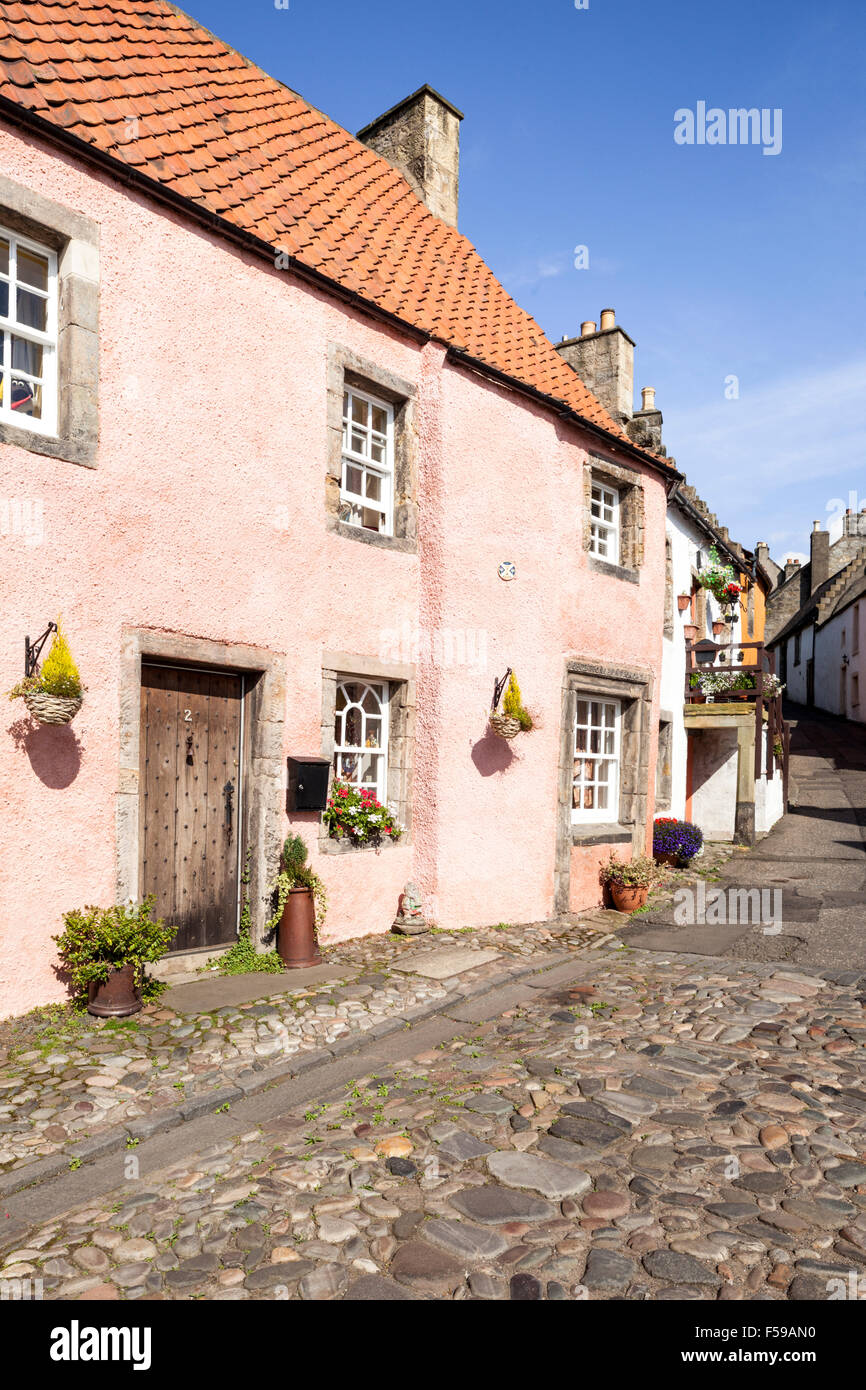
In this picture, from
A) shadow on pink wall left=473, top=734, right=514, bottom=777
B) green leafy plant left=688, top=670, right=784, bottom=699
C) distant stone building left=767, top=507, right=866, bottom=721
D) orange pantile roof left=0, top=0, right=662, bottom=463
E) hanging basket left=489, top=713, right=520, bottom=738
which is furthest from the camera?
distant stone building left=767, top=507, right=866, bottom=721

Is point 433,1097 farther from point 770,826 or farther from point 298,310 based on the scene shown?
point 770,826

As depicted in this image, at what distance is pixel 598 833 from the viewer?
1090 centimetres

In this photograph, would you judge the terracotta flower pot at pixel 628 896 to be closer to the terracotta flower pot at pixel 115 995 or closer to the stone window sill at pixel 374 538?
the stone window sill at pixel 374 538

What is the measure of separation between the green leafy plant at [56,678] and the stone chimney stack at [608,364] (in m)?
9.48

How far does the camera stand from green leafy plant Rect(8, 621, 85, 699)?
5.57 metres

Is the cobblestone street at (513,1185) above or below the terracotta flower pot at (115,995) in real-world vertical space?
below

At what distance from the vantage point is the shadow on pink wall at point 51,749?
18.7 feet

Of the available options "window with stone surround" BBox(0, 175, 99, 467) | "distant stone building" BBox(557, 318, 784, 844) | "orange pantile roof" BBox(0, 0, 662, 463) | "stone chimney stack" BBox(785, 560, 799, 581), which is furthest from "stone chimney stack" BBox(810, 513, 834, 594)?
"window with stone surround" BBox(0, 175, 99, 467)

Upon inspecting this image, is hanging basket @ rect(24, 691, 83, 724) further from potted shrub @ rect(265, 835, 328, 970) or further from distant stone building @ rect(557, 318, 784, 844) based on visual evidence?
distant stone building @ rect(557, 318, 784, 844)

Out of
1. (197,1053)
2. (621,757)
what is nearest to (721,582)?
(621,757)

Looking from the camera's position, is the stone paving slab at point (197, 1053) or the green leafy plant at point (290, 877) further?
the green leafy plant at point (290, 877)

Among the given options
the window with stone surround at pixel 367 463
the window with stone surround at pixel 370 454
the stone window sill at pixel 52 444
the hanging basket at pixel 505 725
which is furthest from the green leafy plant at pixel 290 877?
the stone window sill at pixel 52 444

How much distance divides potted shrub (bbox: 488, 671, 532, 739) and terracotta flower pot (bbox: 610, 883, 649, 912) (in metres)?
2.68

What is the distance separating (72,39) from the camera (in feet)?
22.9
